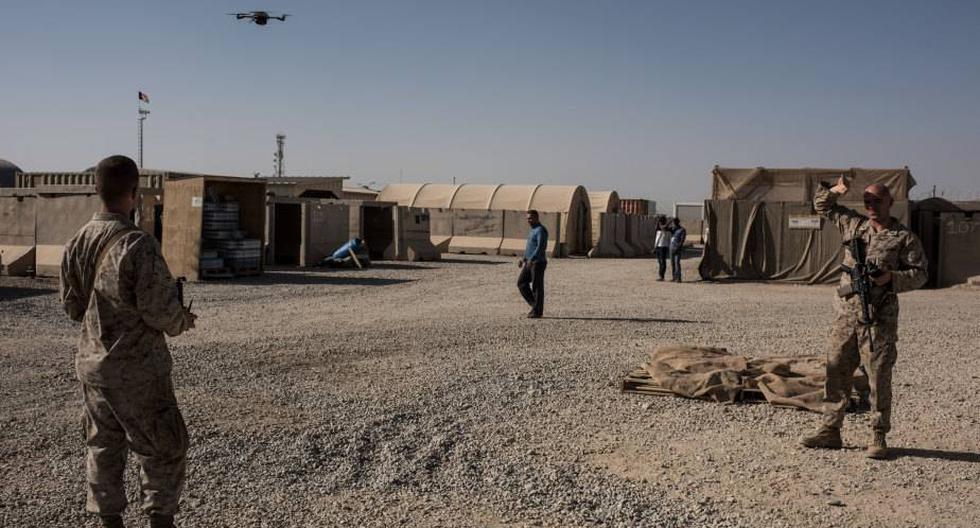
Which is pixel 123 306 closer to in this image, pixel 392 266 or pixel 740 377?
pixel 740 377

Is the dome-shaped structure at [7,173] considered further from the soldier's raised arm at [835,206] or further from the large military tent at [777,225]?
the soldier's raised arm at [835,206]

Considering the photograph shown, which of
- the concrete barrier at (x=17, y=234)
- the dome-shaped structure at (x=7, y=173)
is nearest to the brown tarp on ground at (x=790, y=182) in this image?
the concrete barrier at (x=17, y=234)

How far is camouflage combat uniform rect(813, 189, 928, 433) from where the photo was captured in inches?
237

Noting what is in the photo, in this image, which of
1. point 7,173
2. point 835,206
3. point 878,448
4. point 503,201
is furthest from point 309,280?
point 7,173

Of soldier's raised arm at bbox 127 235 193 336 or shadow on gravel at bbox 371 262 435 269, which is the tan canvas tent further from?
soldier's raised arm at bbox 127 235 193 336

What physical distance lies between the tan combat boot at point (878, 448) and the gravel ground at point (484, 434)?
3.2 inches

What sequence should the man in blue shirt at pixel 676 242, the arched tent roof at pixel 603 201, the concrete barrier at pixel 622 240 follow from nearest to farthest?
1. the man in blue shirt at pixel 676 242
2. the concrete barrier at pixel 622 240
3. the arched tent roof at pixel 603 201

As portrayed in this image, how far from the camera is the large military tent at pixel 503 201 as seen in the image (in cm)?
3569

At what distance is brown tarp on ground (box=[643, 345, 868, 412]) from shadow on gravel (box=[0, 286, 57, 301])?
Result: 38.3ft

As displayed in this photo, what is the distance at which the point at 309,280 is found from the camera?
19672mm

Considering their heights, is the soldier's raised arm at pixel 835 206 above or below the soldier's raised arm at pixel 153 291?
above

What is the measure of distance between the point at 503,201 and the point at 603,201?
5.32 m

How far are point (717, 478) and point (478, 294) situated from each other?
12.1 metres

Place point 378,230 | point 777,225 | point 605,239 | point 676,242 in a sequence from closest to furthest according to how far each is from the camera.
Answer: point 676,242, point 777,225, point 378,230, point 605,239
